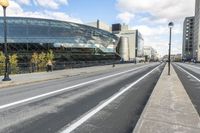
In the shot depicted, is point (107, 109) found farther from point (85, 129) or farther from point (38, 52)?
point (38, 52)

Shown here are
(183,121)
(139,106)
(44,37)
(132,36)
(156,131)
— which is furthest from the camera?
(132,36)

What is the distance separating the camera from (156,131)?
5.70 meters

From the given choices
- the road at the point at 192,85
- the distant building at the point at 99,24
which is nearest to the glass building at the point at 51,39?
the road at the point at 192,85

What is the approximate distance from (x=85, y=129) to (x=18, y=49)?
60.0m

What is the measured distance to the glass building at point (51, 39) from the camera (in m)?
64.3

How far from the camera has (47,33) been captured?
71.9 metres

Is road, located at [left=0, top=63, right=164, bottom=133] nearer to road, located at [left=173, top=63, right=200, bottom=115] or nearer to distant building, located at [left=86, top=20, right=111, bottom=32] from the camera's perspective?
road, located at [left=173, top=63, right=200, bottom=115]

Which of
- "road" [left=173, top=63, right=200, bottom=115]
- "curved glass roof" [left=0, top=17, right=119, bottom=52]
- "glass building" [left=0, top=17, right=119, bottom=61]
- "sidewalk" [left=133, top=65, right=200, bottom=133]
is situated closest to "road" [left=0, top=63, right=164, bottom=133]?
"sidewalk" [left=133, top=65, right=200, bottom=133]

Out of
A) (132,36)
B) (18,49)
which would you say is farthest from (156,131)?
(132,36)

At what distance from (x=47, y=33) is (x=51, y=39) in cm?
331

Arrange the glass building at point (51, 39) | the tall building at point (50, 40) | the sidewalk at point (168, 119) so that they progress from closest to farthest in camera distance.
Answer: the sidewalk at point (168, 119) → the tall building at point (50, 40) → the glass building at point (51, 39)

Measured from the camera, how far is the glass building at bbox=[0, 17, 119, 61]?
64.3 meters

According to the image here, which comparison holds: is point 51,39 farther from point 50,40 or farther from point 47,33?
point 47,33

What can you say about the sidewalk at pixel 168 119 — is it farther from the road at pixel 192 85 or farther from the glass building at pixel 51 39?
the glass building at pixel 51 39
